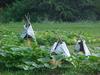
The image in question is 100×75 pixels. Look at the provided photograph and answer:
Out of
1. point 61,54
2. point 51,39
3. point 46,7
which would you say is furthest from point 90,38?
point 46,7

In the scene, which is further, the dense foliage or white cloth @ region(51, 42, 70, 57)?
the dense foliage

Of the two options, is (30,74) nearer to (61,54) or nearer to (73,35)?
(61,54)

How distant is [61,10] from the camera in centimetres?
2369

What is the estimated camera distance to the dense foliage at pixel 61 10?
2348cm

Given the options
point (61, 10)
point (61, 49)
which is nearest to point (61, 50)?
point (61, 49)

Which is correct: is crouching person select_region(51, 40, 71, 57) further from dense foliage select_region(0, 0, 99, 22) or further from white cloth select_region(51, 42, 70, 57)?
dense foliage select_region(0, 0, 99, 22)

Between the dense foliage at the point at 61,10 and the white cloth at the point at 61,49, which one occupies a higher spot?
the white cloth at the point at 61,49

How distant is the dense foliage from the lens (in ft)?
77.0

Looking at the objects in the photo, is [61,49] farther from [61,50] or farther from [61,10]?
[61,10]

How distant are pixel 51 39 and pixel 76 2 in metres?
13.8

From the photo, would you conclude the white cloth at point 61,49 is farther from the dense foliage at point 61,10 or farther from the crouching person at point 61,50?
the dense foliage at point 61,10

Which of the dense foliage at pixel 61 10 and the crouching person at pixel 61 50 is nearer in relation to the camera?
the crouching person at pixel 61 50

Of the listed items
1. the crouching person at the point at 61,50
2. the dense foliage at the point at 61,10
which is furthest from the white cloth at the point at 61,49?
the dense foliage at the point at 61,10

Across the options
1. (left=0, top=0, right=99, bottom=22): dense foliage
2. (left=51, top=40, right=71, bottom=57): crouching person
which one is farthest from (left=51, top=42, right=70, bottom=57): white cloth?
(left=0, top=0, right=99, bottom=22): dense foliage
